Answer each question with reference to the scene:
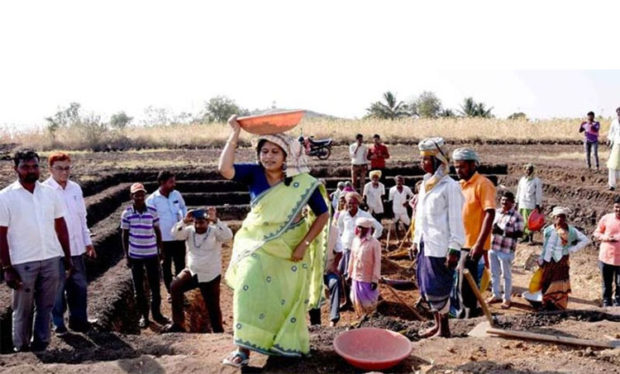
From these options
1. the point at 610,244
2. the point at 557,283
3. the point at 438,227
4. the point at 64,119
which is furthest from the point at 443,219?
the point at 64,119

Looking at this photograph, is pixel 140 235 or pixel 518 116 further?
pixel 518 116

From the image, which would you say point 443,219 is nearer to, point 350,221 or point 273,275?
point 273,275

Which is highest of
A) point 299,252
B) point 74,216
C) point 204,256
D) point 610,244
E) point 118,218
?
point 74,216

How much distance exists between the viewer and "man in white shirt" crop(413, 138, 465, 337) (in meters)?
3.96

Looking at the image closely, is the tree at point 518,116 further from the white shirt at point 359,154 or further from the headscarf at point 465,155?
the headscarf at point 465,155

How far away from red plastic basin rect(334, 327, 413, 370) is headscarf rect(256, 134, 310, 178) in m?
1.16

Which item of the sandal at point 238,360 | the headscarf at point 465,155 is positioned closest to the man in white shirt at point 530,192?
the headscarf at point 465,155

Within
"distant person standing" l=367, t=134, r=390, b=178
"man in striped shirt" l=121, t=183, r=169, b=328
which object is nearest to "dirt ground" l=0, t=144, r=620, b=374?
"man in striped shirt" l=121, t=183, r=169, b=328

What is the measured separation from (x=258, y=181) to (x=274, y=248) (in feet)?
1.40

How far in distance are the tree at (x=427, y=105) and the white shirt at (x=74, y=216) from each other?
50161 millimetres

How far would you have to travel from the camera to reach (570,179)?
14.1 meters

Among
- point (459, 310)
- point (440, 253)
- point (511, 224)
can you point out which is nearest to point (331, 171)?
point (511, 224)

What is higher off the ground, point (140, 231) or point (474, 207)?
point (474, 207)

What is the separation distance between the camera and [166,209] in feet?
22.1
